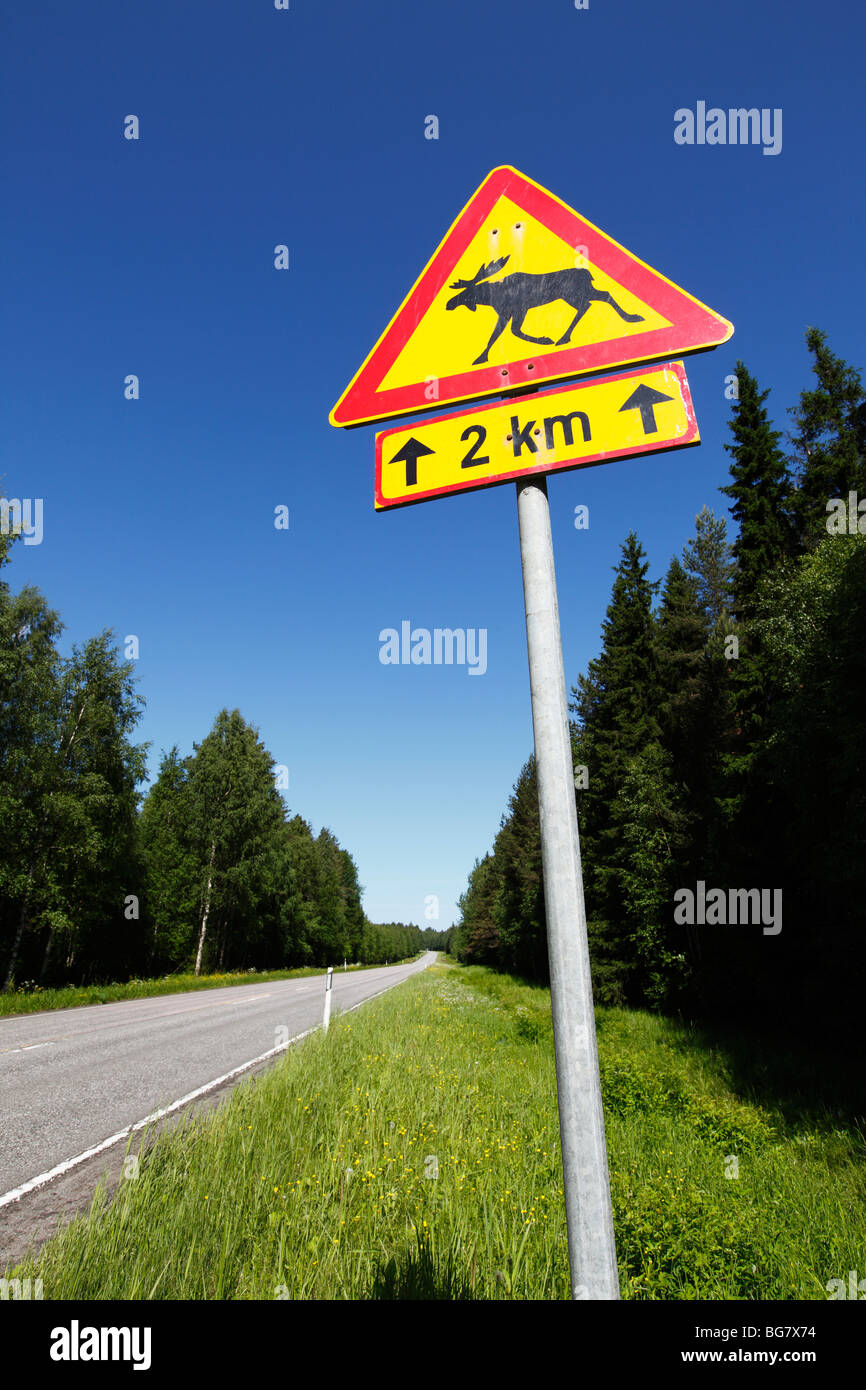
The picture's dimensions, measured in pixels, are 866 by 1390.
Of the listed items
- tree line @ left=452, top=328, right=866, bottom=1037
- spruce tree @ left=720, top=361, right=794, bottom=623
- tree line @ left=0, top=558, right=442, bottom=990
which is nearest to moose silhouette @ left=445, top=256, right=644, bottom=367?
tree line @ left=452, top=328, right=866, bottom=1037

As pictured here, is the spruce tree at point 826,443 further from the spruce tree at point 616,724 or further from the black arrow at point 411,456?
the black arrow at point 411,456

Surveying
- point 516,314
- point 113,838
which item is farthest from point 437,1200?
point 113,838

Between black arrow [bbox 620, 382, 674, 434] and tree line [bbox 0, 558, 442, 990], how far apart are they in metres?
25.2

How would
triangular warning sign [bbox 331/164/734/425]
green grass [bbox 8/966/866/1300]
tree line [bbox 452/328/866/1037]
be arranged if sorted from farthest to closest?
tree line [bbox 452/328/866/1037] < green grass [bbox 8/966/866/1300] < triangular warning sign [bbox 331/164/734/425]

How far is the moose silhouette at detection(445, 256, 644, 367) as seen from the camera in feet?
5.43

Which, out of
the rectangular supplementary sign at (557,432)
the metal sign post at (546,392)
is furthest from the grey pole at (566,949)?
the rectangular supplementary sign at (557,432)

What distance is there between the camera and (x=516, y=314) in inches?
67.7

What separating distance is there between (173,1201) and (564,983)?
4.16 meters

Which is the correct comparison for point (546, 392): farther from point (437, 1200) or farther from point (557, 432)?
point (437, 1200)

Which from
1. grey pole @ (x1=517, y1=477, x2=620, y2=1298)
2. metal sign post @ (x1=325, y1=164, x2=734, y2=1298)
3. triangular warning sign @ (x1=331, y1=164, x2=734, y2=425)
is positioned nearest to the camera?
grey pole @ (x1=517, y1=477, x2=620, y2=1298)

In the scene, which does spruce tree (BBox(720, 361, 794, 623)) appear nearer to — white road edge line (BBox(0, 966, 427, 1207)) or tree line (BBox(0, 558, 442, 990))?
white road edge line (BBox(0, 966, 427, 1207))

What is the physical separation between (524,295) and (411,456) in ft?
1.96

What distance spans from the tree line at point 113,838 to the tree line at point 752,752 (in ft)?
65.1
